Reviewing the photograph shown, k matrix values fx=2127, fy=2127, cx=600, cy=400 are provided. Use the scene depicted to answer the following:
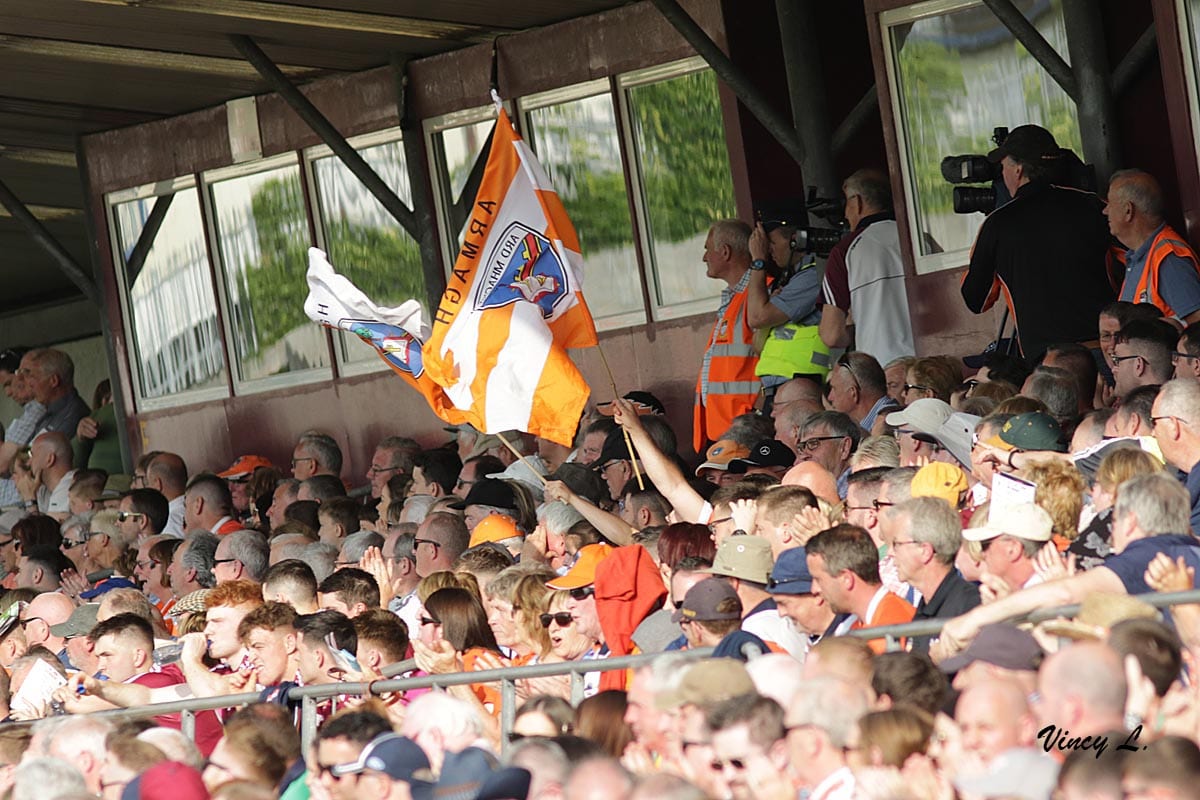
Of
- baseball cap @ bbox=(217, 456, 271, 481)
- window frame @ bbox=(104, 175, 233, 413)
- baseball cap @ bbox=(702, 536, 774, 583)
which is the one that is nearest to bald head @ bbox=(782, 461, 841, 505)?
baseball cap @ bbox=(702, 536, 774, 583)

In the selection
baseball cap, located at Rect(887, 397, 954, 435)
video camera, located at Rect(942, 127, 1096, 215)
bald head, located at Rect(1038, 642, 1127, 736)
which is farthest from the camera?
video camera, located at Rect(942, 127, 1096, 215)

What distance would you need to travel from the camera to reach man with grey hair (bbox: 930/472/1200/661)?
5.59 m

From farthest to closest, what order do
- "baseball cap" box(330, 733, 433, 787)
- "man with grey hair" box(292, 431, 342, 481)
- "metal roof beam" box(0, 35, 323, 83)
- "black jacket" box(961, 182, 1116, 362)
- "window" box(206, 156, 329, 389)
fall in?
"window" box(206, 156, 329, 389) → "man with grey hair" box(292, 431, 342, 481) → "metal roof beam" box(0, 35, 323, 83) → "black jacket" box(961, 182, 1116, 362) → "baseball cap" box(330, 733, 433, 787)

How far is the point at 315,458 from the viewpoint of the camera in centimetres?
1403

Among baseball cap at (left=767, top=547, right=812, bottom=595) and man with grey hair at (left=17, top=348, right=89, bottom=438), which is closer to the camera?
baseball cap at (left=767, top=547, right=812, bottom=595)

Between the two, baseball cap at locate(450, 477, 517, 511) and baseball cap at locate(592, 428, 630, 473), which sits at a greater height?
baseball cap at locate(592, 428, 630, 473)

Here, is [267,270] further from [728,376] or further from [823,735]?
[823,735]

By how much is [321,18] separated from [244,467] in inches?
128

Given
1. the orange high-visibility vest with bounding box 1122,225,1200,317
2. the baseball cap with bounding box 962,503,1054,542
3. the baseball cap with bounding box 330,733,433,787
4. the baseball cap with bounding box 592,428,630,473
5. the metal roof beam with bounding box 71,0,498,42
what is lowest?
the baseball cap with bounding box 330,733,433,787

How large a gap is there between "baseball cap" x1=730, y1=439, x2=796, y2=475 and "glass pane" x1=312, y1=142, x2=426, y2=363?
17.6 ft

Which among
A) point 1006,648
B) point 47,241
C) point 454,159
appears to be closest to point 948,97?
point 454,159

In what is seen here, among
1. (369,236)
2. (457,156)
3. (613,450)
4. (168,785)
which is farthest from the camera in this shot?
(369,236)

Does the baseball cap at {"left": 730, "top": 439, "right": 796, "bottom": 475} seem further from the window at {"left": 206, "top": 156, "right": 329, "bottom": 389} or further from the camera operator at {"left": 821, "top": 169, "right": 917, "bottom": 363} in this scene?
the window at {"left": 206, "top": 156, "right": 329, "bottom": 389}

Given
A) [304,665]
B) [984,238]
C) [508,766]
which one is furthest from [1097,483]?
[984,238]
